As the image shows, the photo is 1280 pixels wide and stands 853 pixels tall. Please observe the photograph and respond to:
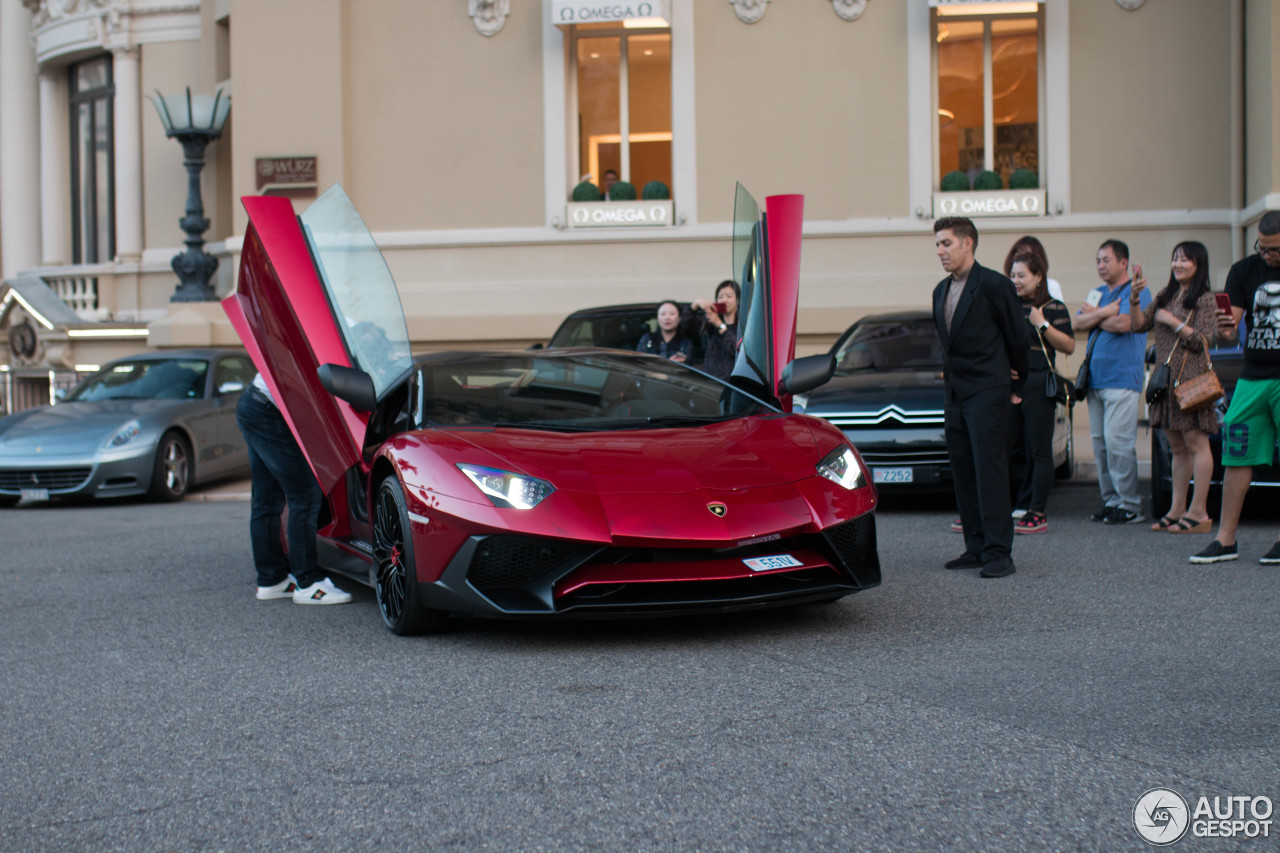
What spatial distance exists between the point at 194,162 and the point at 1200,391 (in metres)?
14.6

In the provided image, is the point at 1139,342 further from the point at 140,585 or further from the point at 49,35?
the point at 49,35

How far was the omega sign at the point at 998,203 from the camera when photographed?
50.8 feet

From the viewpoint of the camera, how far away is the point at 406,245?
1675 cm

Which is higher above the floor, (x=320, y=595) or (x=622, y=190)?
(x=622, y=190)

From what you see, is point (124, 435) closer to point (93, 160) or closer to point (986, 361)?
point (986, 361)

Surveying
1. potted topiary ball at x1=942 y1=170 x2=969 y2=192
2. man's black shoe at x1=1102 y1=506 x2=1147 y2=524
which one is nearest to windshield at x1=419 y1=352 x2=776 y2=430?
man's black shoe at x1=1102 y1=506 x2=1147 y2=524

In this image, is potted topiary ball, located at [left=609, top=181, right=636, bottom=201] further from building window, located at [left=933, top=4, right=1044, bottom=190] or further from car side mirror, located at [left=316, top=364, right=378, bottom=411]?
car side mirror, located at [left=316, top=364, right=378, bottom=411]

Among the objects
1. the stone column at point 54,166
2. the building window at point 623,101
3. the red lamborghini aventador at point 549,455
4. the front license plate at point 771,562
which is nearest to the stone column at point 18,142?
the stone column at point 54,166

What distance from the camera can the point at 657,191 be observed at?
16.3 meters

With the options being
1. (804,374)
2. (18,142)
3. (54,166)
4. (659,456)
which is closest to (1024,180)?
(804,374)

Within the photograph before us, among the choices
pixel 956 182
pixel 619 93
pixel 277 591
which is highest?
pixel 619 93

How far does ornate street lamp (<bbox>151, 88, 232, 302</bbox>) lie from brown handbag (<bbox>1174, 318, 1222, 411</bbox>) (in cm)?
1389

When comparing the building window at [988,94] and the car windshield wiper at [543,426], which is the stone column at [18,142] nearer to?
the building window at [988,94]

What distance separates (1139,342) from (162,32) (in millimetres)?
16197
